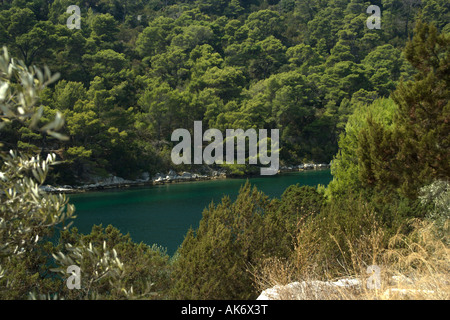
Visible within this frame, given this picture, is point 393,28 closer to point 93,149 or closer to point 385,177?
point 93,149

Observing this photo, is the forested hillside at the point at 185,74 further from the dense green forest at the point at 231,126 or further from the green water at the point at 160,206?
the green water at the point at 160,206

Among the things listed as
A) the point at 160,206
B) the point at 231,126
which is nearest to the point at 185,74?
the point at 231,126

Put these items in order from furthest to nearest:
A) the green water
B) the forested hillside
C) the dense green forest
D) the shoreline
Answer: the forested hillside < the shoreline < the green water < the dense green forest

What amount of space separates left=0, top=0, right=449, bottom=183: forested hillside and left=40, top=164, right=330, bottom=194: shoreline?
1.92 feet

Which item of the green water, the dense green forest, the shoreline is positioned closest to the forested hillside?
the dense green forest

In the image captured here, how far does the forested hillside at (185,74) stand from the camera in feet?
79.8

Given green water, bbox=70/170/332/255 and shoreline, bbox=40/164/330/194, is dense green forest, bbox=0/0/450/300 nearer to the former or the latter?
shoreline, bbox=40/164/330/194

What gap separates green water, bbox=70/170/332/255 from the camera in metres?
13.6

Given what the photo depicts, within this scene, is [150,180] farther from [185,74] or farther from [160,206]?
[185,74]

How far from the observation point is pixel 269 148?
2903 cm

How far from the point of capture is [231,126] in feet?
92.4

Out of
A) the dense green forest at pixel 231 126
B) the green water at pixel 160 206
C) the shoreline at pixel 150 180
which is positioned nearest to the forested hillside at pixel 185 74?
the dense green forest at pixel 231 126
